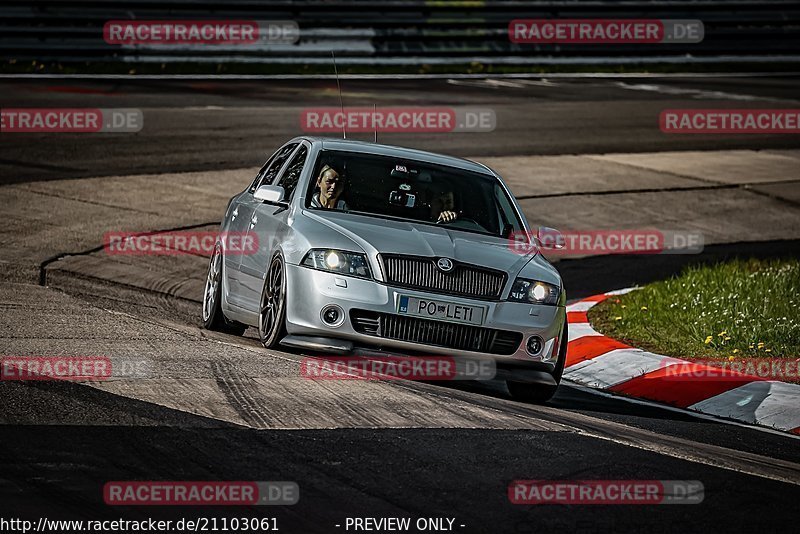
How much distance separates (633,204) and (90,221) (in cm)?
670

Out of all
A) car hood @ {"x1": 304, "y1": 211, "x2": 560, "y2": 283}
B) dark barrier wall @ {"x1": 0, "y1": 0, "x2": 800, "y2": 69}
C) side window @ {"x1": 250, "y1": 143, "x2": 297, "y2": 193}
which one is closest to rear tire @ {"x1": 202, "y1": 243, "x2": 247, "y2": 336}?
side window @ {"x1": 250, "y1": 143, "x2": 297, "y2": 193}

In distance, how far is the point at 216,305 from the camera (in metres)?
10.4

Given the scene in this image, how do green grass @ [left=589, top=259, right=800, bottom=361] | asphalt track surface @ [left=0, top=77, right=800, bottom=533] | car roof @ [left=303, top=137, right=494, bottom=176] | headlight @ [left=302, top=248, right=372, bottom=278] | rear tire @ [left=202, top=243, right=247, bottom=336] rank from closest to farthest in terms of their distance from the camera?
1. asphalt track surface @ [left=0, top=77, right=800, bottom=533]
2. headlight @ [left=302, top=248, right=372, bottom=278]
3. car roof @ [left=303, top=137, right=494, bottom=176]
4. rear tire @ [left=202, top=243, right=247, bottom=336]
5. green grass @ [left=589, top=259, right=800, bottom=361]

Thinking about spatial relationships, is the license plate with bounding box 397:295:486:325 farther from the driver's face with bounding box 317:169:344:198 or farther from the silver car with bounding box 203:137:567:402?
the driver's face with bounding box 317:169:344:198

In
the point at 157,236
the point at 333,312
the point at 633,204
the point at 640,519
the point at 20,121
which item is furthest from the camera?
the point at 20,121

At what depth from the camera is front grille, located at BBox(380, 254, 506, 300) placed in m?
8.64

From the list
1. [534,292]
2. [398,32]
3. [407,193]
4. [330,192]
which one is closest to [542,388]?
[534,292]

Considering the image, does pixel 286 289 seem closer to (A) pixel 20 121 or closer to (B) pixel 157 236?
(B) pixel 157 236

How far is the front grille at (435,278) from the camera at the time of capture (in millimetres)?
8641

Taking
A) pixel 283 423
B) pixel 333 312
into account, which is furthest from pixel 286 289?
pixel 283 423

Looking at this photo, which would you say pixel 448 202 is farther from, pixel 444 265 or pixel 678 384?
pixel 678 384

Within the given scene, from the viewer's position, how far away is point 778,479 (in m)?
6.95

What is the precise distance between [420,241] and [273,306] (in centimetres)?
102

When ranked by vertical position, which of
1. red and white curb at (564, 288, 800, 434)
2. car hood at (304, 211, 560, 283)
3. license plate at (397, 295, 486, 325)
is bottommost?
red and white curb at (564, 288, 800, 434)
